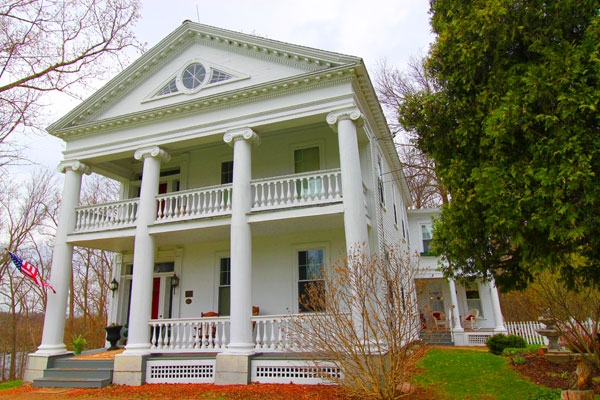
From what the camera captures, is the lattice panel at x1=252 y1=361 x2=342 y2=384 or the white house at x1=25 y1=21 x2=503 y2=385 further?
the white house at x1=25 y1=21 x2=503 y2=385

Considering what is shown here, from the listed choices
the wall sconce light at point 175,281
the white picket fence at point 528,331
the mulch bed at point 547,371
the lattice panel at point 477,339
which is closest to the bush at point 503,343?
the mulch bed at point 547,371

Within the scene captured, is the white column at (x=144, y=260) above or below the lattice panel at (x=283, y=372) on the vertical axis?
above

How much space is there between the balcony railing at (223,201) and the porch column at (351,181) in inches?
19.0

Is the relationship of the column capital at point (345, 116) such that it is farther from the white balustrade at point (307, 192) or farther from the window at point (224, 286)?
the window at point (224, 286)

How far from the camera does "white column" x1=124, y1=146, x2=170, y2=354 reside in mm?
11073

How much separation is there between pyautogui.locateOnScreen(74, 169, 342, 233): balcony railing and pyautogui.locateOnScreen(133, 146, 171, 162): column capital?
4.21 ft

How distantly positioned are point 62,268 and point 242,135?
7.26 m

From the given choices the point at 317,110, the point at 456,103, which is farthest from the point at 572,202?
the point at 317,110

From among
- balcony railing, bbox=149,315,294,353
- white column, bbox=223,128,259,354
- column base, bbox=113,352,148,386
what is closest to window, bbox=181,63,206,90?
white column, bbox=223,128,259,354

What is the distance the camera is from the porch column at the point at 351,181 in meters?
9.69

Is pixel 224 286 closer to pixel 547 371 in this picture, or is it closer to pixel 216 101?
pixel 216 101

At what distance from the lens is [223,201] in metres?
11.5

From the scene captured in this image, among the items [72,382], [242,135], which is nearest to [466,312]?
[242,135]

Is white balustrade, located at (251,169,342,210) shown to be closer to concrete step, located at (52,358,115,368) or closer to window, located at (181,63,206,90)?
window, located at (181,63,206,90)
